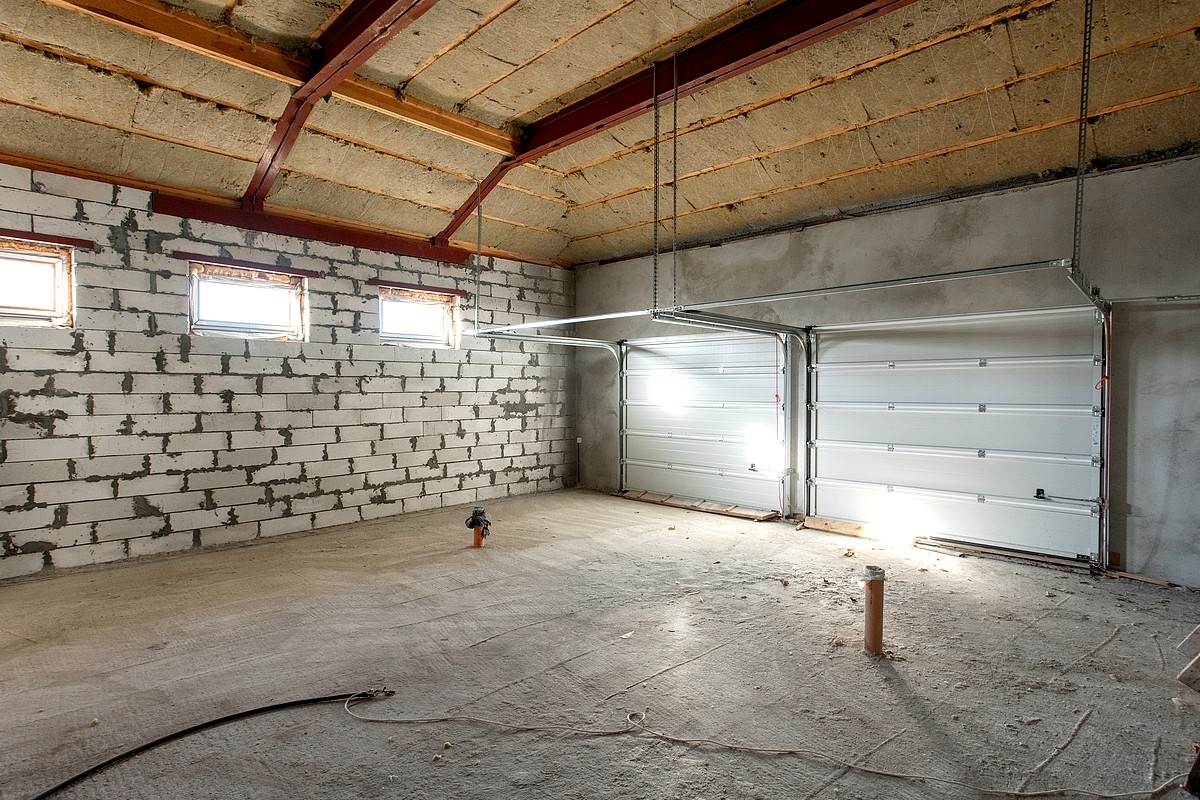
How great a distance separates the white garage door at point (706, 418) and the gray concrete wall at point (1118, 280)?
79cm

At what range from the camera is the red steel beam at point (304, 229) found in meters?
5.06

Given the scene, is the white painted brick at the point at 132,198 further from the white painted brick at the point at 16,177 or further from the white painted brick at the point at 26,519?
the white painted brick at the point at 26,519

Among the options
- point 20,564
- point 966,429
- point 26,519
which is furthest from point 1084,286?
point 20,564

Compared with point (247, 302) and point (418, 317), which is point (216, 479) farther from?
point (418, 317)

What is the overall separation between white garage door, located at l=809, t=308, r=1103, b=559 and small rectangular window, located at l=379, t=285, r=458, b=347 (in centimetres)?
406

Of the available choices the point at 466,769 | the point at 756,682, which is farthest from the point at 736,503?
the point at 466,769

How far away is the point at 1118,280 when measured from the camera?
443cm

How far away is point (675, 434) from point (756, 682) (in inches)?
179

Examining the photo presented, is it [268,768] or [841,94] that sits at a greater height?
[841,94]

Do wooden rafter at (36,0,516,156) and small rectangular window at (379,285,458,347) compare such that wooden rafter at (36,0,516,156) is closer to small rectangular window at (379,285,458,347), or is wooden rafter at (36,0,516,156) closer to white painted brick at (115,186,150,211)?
white painted brick at (115,186,150,211)

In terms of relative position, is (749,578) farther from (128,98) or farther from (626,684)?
(128,98)

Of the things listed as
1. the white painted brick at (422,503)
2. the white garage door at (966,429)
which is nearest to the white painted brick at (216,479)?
the white painted brick at (422,503)

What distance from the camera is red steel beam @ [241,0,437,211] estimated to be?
3.49 metres

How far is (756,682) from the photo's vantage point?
2834 mm
